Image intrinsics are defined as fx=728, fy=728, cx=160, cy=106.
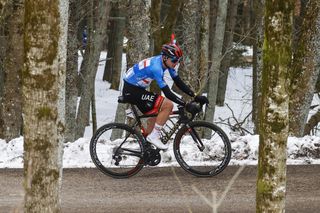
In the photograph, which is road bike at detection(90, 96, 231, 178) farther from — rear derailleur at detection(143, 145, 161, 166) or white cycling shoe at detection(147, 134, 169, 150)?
white cycling shoe at detection(147, 134, 169, 150)

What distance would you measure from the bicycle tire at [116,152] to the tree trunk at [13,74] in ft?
14.3

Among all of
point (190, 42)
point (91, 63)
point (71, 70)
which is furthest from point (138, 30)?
point (91, 63)

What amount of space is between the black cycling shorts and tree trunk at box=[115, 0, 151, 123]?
133 inches

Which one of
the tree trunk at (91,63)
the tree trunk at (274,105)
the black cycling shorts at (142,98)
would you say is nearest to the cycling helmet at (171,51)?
the black cycling shorts at (142,98)

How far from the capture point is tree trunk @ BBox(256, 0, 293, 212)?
570 cm

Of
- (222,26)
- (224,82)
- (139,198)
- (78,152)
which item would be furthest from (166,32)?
(139,198)

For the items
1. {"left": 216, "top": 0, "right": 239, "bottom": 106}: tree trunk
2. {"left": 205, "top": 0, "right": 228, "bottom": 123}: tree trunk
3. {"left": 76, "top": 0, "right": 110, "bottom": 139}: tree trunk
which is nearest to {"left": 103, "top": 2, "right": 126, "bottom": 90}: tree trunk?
{"left": 216, "top": 0, "right": 239, "bottom": 106}: tree trunk

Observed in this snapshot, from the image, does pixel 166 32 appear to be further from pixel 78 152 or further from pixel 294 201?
pixel 294 201

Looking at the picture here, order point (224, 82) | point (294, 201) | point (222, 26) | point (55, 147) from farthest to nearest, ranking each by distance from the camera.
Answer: point (224, 82) < point (222, 26) < point (294, 201) < point (55, 147)

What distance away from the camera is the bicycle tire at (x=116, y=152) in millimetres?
11023

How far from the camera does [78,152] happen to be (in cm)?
1213

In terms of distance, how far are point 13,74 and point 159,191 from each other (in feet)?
21.1

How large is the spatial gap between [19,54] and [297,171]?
665 cm

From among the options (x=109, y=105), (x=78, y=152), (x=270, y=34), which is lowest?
(x=109, y=105)
